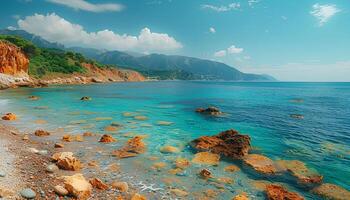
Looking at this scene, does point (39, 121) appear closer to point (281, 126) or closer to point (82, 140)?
point (82, 140)

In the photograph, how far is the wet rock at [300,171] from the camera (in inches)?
715

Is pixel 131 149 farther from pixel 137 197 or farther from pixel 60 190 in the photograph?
pixel 60 190

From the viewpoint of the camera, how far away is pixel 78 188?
1362 cm

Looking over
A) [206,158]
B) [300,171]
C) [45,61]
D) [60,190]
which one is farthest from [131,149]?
[45,61]

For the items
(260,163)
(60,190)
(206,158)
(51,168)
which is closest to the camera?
(60,190)

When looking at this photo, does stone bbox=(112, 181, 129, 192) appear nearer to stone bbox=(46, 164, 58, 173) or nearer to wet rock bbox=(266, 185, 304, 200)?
stone bbox=(46, 164, 58, 173)

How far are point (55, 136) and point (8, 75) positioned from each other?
82.6 m

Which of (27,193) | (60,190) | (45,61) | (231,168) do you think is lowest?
(231,168)

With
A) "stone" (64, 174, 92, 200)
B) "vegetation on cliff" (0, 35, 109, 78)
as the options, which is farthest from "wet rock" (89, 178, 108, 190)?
"vegetation on cliff" (0, 35, 109, 78)

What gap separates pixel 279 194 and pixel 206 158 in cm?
771

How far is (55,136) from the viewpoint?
26703 mm

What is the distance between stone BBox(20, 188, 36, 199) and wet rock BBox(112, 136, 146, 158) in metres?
8.81

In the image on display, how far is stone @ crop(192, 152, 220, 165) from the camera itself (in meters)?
20.9

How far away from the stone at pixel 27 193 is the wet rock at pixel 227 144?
15266mm
